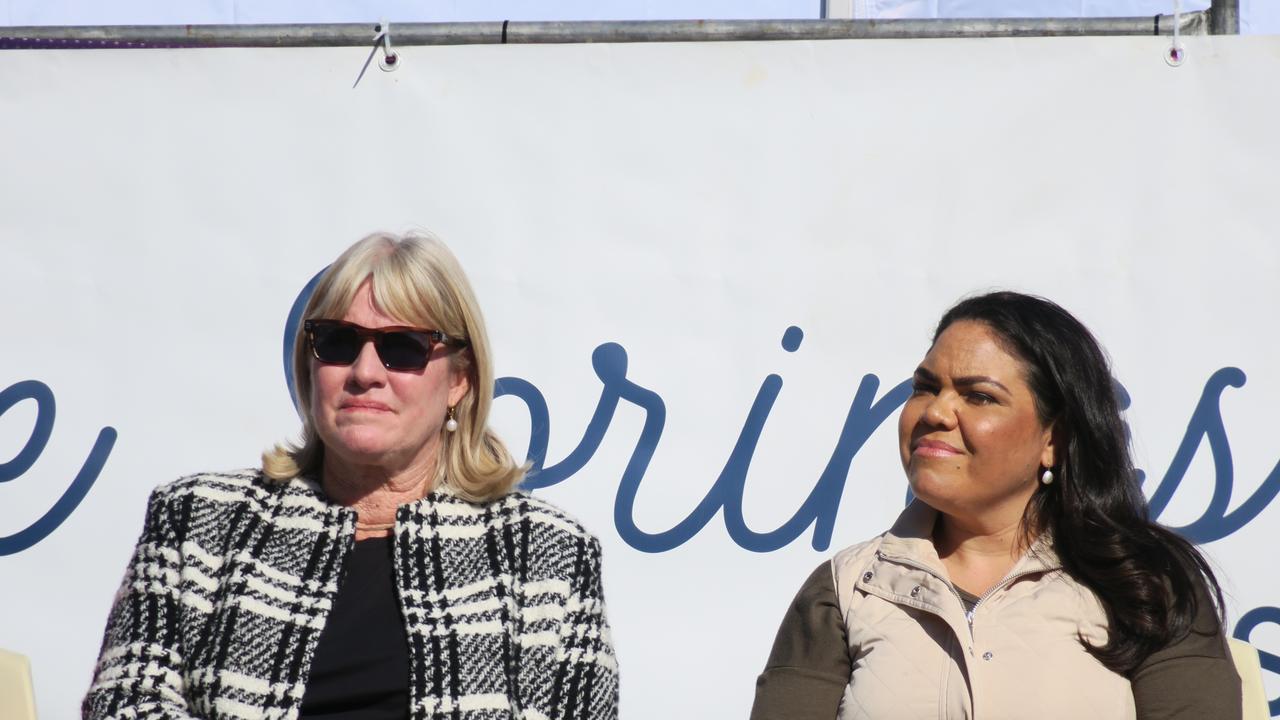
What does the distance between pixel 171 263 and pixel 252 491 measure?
3.42 feet

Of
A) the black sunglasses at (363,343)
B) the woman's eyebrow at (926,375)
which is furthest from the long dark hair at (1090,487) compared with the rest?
the black sunglasses at (363,343)

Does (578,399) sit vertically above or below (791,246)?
below

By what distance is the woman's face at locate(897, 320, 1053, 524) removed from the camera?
2.29 metres

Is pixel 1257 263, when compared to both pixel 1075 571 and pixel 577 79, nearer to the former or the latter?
pixel 1075 571

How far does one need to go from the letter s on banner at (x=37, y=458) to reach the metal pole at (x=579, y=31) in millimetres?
865

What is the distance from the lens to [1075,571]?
7.43 ft

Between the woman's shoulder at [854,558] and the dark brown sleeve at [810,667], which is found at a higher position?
the woman's shoulder at [854,558]

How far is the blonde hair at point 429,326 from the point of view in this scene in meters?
2.28

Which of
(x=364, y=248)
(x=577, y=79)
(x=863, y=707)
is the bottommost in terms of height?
(x=863, y=707)

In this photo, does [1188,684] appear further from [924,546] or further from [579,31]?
[579,31]

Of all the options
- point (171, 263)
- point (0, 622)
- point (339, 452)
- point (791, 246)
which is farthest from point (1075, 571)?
point (0, 622)

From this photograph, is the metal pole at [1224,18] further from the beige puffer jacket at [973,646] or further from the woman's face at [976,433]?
the beige puffer jacket at [973,646]

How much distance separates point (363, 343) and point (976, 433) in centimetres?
108

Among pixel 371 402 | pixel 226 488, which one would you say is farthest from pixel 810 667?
pixel 226 488
